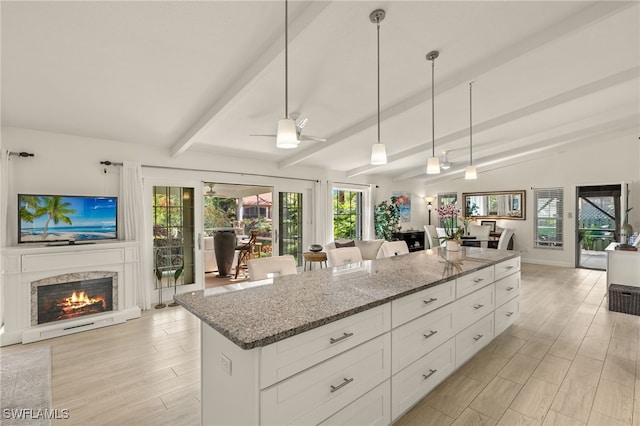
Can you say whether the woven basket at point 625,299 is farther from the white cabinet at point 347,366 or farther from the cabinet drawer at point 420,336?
the cabinet drawer at point 420,336

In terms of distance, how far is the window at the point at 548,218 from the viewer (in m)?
7.18

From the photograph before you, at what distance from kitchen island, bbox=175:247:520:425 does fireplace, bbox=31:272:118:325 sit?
262 centimetres

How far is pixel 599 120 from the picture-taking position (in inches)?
205

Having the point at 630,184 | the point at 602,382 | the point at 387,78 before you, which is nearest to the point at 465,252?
the point at 602,382

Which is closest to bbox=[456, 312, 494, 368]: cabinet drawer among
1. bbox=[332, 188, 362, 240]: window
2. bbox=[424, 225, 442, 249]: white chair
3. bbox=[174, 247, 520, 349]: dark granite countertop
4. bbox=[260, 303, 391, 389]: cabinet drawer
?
bbox=[174, 247, 520, 349]: dark granite countertop

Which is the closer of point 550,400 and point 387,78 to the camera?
point 550,400

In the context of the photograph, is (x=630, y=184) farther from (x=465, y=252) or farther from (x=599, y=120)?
(x=465, y=252)

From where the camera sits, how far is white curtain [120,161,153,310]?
3.95 m

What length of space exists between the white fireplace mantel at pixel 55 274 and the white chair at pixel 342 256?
8.45ft

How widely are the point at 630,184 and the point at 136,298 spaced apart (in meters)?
9.38

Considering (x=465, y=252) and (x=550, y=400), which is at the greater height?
(x=465, y=252)

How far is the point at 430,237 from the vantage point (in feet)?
27.2

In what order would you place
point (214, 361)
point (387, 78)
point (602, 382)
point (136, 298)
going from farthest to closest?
point (136, 298), point (387, 78), point (602, 382), point (214, 361)

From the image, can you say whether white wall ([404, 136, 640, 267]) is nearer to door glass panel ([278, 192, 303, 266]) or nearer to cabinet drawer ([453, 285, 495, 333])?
cabinet drawer ([453, 285, 495, 333])
